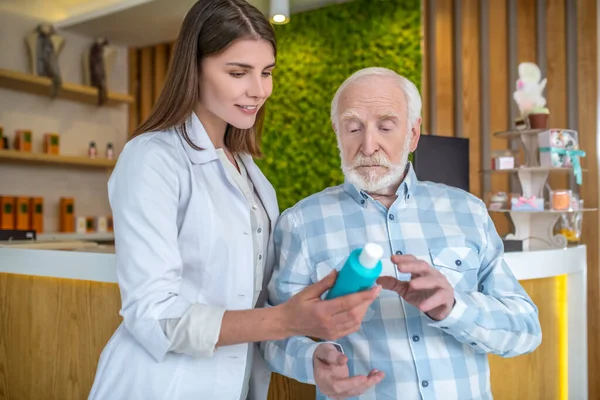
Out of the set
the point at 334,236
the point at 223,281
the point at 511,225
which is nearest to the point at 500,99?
the point at 511,225

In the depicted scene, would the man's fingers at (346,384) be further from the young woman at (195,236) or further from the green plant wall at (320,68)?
the green plant wall at (320,68)

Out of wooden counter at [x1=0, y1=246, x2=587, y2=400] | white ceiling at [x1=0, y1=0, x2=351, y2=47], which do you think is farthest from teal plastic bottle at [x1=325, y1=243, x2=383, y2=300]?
white ceiling at [x1=0, y1=0, x2=351, y2=47]

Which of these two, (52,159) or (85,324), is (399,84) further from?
(52,159)

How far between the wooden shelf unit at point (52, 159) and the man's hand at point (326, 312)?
4.17 meters

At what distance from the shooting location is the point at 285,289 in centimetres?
134

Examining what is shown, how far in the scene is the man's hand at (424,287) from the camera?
103 cm

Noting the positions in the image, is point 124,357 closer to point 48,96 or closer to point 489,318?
point 489,318

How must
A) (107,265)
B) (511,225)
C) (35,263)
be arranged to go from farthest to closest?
1. (511,225)
2. (35,263)
3. (107,265)

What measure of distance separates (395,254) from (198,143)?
0.53 metres

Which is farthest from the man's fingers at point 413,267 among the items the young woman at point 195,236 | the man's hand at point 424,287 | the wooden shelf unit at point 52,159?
the wooden shelf unit at point 52,159

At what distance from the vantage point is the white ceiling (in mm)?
4754

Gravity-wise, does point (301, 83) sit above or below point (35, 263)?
above

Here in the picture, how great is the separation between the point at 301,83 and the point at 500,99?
1833 millimetres

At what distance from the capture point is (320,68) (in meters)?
5.07
